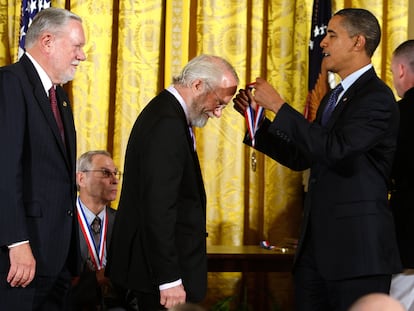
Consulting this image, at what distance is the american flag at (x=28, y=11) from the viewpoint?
5418 millimetres

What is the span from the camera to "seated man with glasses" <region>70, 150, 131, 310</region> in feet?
13.6

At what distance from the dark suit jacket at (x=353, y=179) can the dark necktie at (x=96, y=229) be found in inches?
57.5

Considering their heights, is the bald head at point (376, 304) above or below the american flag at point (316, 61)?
below

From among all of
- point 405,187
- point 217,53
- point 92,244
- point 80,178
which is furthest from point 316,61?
point 92,244

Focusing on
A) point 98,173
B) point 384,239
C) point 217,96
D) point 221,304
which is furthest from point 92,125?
point 384,239

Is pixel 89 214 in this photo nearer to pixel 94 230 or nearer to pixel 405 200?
pixel 94 230

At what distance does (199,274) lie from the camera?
11.5 feet

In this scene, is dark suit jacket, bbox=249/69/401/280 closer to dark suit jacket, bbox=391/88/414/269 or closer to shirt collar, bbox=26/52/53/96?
dark suit jacket, bbox=391/88/414/269

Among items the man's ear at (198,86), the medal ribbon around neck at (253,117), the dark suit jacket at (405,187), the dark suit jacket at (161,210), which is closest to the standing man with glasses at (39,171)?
the dark suit jacket at (161,210)

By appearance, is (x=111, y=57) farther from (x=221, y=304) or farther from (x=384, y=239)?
(x=384, y=239)

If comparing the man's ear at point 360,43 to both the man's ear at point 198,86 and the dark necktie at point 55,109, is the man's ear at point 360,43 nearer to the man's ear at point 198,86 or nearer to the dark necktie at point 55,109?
the man's ear at point 198,86

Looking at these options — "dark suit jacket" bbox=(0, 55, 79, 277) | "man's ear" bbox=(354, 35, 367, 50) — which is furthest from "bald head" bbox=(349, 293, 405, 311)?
"man's ear" bbox=(354, 35, 367, 50)

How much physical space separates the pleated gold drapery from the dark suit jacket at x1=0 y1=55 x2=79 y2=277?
2.59 meters

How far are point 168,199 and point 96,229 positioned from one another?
1455 millimetres
